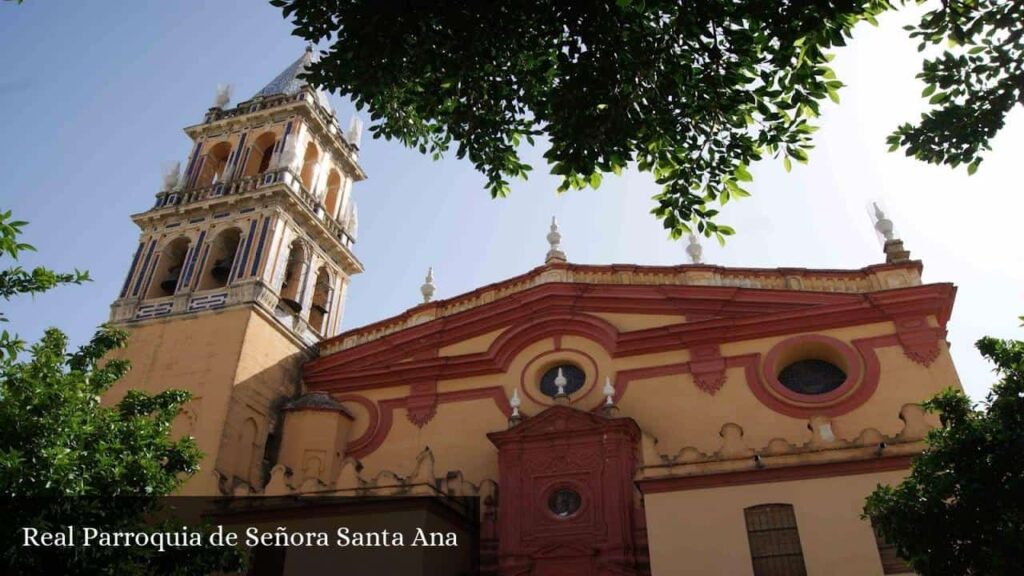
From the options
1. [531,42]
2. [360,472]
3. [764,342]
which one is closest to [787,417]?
[764,342]

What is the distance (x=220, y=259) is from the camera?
22.3 m

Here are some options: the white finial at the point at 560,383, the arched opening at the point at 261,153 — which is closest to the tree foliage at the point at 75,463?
the white finial at the point at 560,383

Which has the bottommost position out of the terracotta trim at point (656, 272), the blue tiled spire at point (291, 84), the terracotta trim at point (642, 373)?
the terracotta trim at point (642, 373)

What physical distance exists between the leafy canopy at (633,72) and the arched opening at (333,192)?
17.6 metres

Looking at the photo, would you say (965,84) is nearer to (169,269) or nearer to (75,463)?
(75,463)

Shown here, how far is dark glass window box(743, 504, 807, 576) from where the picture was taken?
501 inches

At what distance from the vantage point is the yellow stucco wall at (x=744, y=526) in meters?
12.5

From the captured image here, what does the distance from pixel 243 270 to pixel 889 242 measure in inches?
628

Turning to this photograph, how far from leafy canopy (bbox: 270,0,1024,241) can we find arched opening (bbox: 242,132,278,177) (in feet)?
55.7

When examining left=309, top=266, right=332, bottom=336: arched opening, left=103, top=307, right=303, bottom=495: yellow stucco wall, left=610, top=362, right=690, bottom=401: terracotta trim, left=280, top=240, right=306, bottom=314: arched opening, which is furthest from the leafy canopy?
left=309, top=266, right=332, bottom=336: arched opening

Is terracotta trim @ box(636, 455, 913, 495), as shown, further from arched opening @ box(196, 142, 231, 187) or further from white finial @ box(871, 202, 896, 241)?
arched opening @ box(196, 142, 231, 187)

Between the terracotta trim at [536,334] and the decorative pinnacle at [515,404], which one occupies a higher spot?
the terracotta trim at [536,334]

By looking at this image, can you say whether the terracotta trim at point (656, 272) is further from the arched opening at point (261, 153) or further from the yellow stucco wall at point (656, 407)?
the arched opening at point (261, 153)

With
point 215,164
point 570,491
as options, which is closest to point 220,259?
point 215,164
